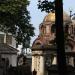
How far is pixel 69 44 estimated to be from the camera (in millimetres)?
58906

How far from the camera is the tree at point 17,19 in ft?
98.8

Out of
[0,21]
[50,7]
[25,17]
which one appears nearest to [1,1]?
[0,21]

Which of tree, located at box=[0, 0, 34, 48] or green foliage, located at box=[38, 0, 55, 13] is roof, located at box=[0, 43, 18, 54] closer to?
tree, located at box=[0, 0, 34, 48]

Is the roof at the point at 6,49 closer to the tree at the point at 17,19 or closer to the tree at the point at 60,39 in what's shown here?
the tree at the point at 17,19

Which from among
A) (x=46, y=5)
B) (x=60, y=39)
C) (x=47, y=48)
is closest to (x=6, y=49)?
(x=47, y=48)

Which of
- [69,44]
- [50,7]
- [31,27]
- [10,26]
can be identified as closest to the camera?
[50,7]

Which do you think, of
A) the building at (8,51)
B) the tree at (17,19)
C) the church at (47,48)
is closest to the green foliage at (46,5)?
the tree at (17,19)

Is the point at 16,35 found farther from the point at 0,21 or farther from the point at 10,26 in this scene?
the point at 0,21

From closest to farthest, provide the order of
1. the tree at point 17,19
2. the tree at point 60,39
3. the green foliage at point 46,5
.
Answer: the tree at point 60,39 → the green foliage at point 46,5 → the tree at point 17,19

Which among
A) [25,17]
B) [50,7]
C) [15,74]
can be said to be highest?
[25,17]

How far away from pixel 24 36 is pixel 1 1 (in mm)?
6749

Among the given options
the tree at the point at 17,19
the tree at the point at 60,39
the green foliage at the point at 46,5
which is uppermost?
the tree at the point at 17,19

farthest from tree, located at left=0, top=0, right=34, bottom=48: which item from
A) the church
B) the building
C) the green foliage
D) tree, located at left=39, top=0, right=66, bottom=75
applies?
the building

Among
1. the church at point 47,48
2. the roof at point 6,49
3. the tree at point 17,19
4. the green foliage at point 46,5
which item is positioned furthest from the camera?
the roof at point 6,49
